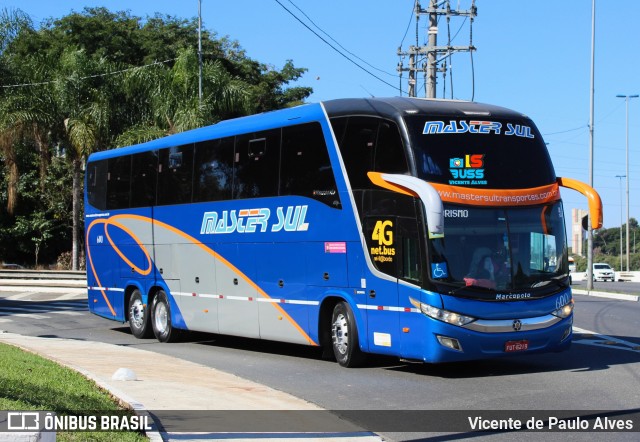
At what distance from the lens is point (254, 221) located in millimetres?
17047

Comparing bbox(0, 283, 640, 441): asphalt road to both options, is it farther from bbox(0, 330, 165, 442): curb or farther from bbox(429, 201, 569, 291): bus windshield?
bbox(0, 330, 165, 442): curb

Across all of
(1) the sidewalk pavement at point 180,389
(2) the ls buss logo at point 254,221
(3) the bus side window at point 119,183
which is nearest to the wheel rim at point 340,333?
(2) the ls buss logo at point 254,221

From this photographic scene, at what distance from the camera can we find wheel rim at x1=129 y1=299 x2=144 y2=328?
21125 millimetres

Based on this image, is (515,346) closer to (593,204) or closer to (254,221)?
(593,204)

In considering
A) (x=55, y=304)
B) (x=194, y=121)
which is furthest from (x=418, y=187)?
(x=194, y=121)

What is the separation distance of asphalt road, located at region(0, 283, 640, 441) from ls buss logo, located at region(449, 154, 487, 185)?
9.38 ft

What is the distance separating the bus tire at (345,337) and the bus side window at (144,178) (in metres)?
6.88

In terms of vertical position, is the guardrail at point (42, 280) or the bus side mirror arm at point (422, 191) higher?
the bus side mirror arm at point (422, 191)

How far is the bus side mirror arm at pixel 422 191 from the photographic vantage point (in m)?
12.3

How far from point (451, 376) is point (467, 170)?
3.07 metres

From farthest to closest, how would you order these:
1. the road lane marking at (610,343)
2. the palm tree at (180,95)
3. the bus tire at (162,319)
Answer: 1. the palm tree at (180,95)
2. the bus tire at (162,319)
3. the road lane marking at (610,343)

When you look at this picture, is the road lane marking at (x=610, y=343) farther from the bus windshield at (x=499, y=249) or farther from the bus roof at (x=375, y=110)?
the bus roof at (x=375, y=110)

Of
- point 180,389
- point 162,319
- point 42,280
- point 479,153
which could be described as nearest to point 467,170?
point 479,153

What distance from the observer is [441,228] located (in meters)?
12.2
